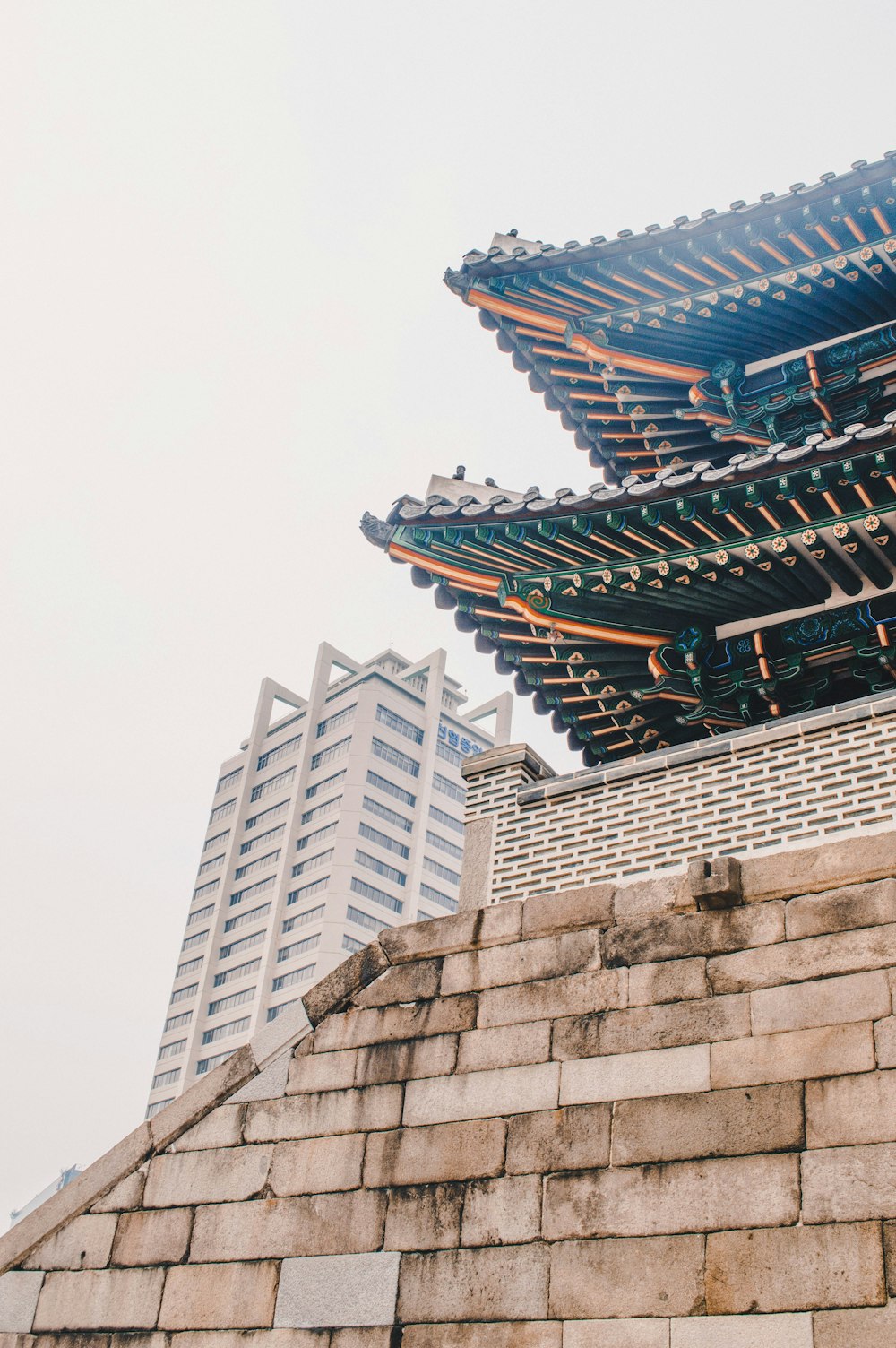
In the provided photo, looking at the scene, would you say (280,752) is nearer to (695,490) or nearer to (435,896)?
(435,896)

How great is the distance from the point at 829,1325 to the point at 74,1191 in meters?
4.17

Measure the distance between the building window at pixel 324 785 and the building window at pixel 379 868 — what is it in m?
4.36

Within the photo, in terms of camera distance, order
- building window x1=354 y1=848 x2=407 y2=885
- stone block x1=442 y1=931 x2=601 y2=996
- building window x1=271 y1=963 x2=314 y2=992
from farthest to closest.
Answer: building window x1=354 y1=848 x2=407 y2=885, building window x1=271 y1=963 x2=314 y2=992, stone block x1=442 y1=931 x2=601 y2=996

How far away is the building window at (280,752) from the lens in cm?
7088

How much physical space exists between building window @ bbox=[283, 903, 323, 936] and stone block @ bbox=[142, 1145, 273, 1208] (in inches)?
2230

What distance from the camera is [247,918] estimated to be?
67.8m

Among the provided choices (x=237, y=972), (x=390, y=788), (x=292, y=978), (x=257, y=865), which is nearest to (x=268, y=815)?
(x=257, y=865)

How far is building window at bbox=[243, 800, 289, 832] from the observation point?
69.2 m

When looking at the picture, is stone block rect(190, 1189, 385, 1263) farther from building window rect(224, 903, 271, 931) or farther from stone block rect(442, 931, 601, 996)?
building window rect(224, 903, 271, 931)

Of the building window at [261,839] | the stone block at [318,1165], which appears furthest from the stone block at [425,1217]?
the building window at [261,839]

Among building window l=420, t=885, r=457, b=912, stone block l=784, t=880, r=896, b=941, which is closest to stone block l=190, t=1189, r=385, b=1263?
stone block l=784, t=880, r=896, b=941

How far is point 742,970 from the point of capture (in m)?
5.60

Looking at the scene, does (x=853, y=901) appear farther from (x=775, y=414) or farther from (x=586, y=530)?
(x=775, y=414)

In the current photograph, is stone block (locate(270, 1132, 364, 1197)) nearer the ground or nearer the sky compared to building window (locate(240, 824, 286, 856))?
nearer the ground
